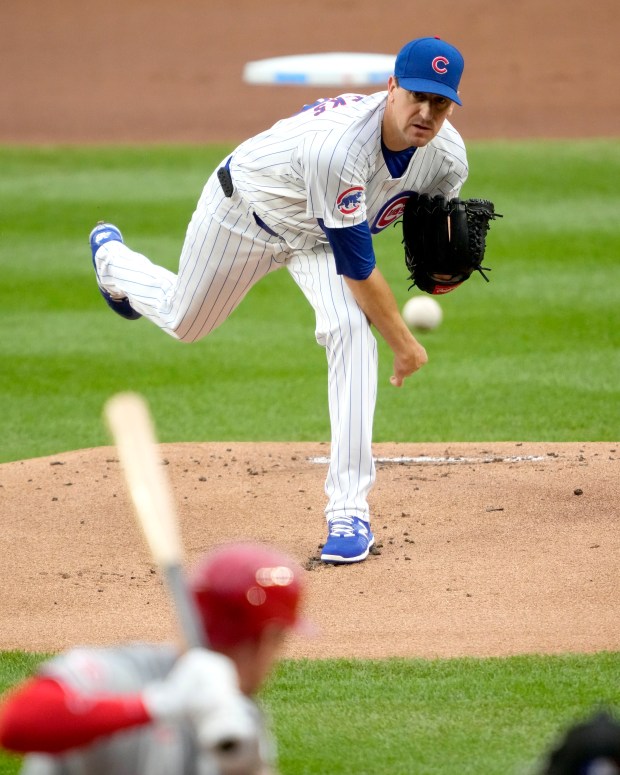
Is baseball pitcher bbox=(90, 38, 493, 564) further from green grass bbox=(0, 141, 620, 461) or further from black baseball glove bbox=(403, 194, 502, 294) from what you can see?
green grass bbox=(0, 141, 620, 461)

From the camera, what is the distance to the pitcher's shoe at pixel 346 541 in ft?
16.8

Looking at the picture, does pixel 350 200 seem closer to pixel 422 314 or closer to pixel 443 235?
pixel 443 235

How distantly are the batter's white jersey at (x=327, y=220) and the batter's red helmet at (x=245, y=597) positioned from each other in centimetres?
266

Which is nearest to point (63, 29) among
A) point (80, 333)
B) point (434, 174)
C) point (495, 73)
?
point (495, 73)

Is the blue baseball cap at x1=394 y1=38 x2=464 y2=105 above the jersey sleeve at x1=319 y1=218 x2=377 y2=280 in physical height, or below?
above

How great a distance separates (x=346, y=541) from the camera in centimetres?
512

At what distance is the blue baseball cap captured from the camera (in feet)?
15.7

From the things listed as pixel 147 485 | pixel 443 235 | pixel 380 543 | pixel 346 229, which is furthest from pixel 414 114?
pixel 147 485

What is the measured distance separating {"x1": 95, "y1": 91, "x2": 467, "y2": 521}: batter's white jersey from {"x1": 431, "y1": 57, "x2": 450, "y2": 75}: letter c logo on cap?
0.27 metres

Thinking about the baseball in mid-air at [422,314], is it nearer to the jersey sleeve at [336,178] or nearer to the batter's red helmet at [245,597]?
the jersey sleeve at [336,178]

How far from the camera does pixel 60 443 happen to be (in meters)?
7.54

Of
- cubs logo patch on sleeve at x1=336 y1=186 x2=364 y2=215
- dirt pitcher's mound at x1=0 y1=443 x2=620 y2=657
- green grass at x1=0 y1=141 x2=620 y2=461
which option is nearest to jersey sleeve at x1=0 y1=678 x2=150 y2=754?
dirt pitcher's mound at x1=0 y1=443 x2=620 y2=657

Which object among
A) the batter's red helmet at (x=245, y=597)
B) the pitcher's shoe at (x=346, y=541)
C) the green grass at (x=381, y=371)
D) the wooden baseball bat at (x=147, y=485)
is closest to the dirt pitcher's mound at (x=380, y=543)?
the pitcher's shoe at (x=346, y=541)

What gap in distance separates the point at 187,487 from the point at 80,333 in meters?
3.77
